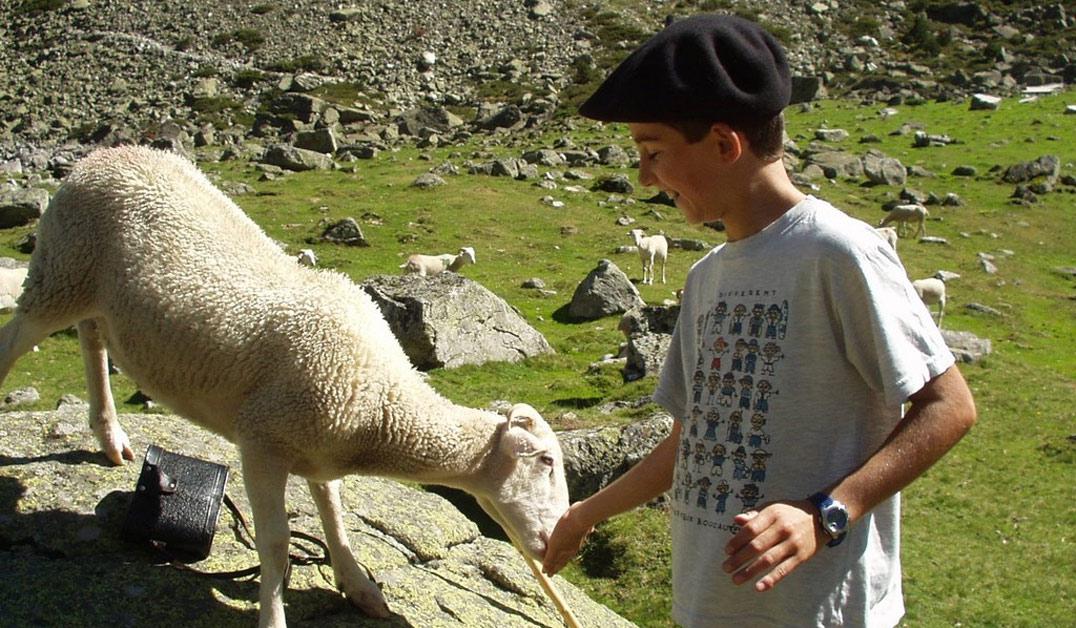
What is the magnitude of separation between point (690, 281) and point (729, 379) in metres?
0.50

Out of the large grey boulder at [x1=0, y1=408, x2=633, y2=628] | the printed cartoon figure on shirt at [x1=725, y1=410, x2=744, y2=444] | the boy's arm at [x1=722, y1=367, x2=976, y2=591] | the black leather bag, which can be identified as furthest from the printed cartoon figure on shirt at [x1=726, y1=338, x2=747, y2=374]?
the black leather bag

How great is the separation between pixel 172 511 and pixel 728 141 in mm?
3624

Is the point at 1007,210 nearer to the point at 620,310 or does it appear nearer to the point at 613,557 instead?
the point at 620,310

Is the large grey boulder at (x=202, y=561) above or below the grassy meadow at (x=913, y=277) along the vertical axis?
above

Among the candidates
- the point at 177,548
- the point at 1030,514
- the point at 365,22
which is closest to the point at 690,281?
the point at 177,548

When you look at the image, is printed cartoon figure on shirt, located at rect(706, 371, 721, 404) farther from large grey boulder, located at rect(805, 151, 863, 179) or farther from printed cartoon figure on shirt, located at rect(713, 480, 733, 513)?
large grey boulder, located at rect(805, 151, 863, 179)

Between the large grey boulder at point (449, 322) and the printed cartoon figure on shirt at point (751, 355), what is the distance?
12532 millimetres

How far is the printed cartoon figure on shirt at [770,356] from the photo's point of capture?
2893 millimetres

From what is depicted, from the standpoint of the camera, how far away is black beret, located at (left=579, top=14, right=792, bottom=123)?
9.11 ft

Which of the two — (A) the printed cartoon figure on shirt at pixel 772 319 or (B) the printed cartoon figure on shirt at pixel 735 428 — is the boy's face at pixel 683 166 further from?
(B) the printed cartoon figure on shirt at pixel 735 428

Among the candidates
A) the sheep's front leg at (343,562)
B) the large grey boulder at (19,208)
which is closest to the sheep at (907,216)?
the large grey boulder at (19,208)

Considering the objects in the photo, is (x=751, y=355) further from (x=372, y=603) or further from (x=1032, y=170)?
(x=1032, y=170)

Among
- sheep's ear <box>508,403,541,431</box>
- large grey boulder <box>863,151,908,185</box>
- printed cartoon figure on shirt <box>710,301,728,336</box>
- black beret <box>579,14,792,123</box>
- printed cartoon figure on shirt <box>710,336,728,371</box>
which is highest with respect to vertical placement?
black beret <box>579,14,792,123</box>

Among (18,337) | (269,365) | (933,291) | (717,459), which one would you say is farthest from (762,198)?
(933,291)
